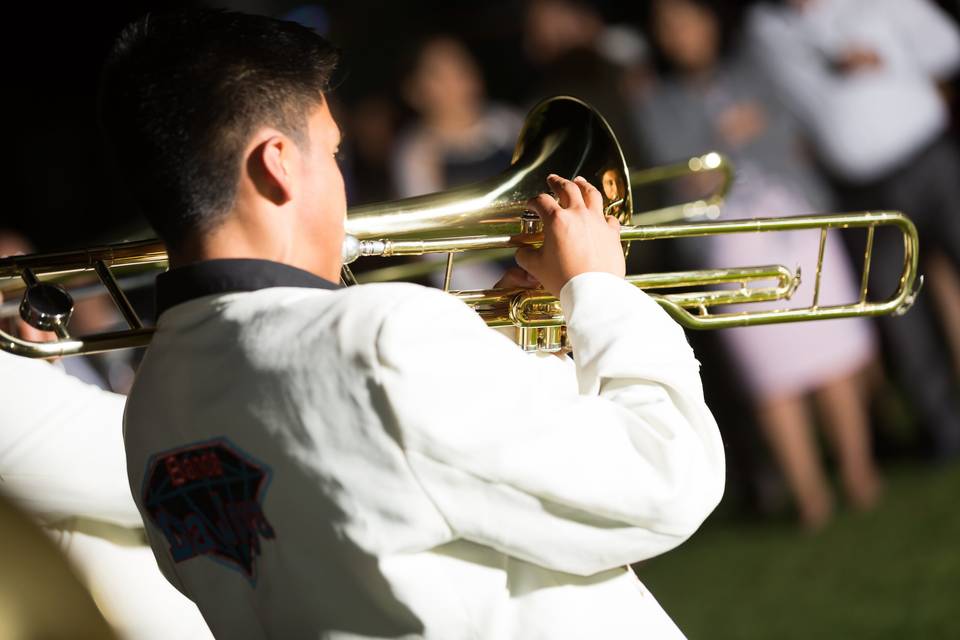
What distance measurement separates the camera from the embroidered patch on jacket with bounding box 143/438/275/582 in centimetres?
114

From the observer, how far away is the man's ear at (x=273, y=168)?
120cm

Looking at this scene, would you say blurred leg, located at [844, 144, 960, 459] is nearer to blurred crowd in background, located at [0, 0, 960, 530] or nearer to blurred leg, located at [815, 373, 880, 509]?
blurred crowd in background, located at [0, 0, 960, 530]

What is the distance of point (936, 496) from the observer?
3578 mm

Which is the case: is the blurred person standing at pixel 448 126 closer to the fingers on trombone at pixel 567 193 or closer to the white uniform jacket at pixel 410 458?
the fingers on trombone at pixel 567 193

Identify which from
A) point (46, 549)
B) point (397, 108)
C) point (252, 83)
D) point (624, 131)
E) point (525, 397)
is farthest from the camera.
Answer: point (397, 108)

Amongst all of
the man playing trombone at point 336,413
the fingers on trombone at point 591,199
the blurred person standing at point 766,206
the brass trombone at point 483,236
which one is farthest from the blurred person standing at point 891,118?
the man playing trombone at point 336,413

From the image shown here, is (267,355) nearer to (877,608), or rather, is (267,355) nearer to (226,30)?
(226,30)

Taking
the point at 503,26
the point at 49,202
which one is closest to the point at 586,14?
the point at 503,26

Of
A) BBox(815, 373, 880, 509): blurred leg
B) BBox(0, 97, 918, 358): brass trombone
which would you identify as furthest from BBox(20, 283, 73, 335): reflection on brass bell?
BBox(815, 373, 880, 509): blurred leg

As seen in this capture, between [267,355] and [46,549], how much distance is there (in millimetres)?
306

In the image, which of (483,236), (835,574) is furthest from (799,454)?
(483,236)

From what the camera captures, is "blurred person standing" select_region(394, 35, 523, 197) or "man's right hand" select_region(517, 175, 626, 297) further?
"blurred person standing" select_region(394, 35, 523, 197)

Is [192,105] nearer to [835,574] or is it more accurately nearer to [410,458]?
[410,458]

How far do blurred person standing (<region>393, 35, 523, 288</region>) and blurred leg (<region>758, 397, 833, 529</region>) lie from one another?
1.17 metres
